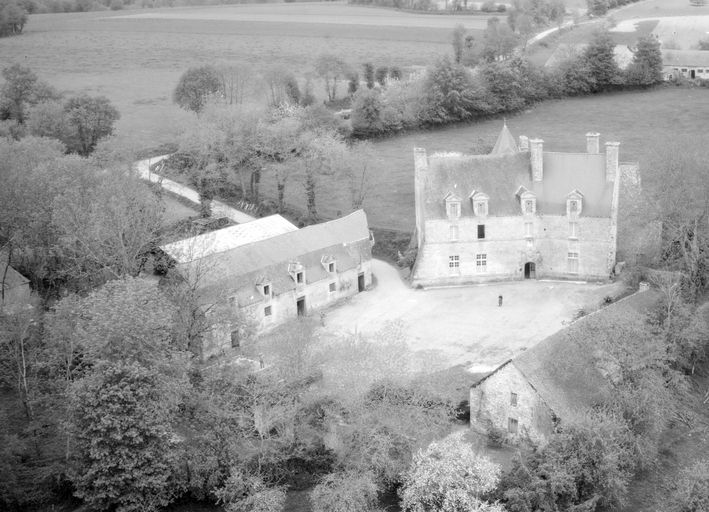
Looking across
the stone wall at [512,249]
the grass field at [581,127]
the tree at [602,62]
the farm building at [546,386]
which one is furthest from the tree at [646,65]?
the farm building at [546,386]

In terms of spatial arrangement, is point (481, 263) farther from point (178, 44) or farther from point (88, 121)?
point (178, 44)

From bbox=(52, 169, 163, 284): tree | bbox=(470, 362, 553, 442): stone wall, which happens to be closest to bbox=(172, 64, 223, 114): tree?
bbox=(52, 169, 163, 284): tree

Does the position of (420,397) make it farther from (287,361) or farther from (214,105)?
(214,105)

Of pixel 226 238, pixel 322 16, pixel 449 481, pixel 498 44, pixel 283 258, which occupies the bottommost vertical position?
pixel 449 481

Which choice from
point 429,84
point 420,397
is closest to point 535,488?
point 420,397

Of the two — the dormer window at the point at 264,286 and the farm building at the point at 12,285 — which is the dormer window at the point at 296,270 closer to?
the dormer window at the point at 264,286

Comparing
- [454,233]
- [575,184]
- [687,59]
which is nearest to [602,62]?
[687,59]

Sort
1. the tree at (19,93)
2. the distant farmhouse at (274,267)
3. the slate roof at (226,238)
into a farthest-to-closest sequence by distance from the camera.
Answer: the tree at (19,93) < the slate roof at (226,238) < the distant farmhouse at (274,267)
